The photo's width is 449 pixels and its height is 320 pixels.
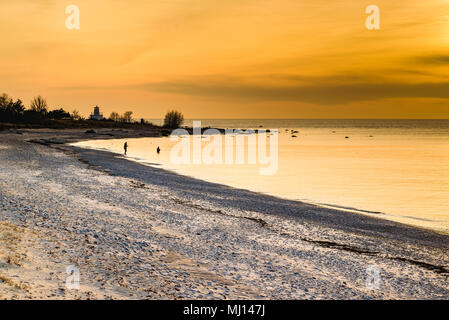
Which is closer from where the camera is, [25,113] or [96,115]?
[25,113]

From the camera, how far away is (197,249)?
14.1 metres

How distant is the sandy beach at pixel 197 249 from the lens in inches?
412

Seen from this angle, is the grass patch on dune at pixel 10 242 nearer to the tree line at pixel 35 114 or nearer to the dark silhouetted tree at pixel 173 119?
the tree line at pixel 35 114

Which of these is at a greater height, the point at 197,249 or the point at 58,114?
the point at 58,114

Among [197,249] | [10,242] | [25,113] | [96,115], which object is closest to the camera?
[10,242]

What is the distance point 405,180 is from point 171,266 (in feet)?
125

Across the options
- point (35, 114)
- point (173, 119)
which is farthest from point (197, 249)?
point (173, 119)

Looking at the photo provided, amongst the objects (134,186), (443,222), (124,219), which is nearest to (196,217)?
(124,219)

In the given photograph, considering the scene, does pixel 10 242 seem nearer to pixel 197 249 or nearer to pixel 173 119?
pixel 197 249

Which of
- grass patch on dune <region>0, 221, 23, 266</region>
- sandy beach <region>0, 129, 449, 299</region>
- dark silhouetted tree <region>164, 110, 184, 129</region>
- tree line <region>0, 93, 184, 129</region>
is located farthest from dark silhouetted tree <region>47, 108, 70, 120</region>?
grass patch on dune <region>0, 221, 23, 266</region>

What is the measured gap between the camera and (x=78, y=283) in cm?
991

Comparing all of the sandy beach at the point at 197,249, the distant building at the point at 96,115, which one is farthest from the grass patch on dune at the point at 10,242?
the distant building at the point at 96,115

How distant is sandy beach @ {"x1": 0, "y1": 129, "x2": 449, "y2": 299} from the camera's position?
10.5 m

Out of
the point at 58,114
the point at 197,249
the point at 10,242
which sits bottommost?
the point at 197,249
